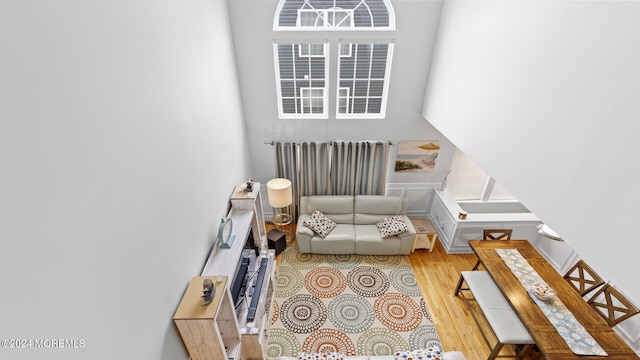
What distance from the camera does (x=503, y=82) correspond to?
8.73 feet

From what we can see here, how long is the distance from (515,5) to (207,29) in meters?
3.08

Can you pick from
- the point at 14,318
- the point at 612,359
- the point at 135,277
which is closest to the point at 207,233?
the point at 135,277

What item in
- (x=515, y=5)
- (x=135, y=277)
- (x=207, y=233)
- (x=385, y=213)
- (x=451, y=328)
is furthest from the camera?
(x=385, y=213)

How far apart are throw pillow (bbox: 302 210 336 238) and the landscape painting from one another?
166 cm

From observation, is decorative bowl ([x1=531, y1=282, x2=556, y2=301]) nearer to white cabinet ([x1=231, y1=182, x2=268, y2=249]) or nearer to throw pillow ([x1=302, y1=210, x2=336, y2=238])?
throw pillow ([x1=302, y1=210, x2=336, y2=238])

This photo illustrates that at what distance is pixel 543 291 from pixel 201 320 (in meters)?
3.62

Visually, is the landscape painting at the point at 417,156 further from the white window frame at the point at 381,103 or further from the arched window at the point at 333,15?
the arched window at the point at 333,15

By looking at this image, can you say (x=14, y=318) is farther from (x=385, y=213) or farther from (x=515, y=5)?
(x=385, y=213)

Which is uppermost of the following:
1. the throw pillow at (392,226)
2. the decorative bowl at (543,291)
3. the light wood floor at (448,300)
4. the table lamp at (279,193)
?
the table lamp at (279,193)

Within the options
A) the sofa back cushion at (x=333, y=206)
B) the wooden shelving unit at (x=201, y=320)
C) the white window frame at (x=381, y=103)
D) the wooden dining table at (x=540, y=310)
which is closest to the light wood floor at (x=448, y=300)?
the wooden dining table at (x=540, y=310)

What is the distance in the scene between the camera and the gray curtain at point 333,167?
4930mm

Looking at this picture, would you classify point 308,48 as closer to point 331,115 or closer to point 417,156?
point 331,115

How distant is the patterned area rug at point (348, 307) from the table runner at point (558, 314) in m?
1.26

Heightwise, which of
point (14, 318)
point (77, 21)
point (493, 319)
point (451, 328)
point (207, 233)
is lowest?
point (451, 328)
